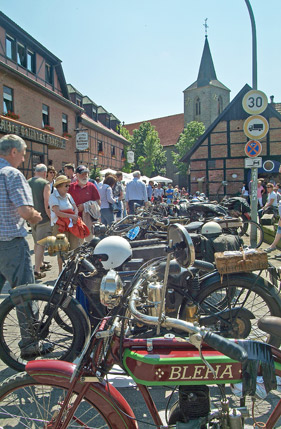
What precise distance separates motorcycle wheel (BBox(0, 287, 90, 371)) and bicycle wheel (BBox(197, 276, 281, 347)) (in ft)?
3.37

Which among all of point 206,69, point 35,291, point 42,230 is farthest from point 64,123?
point 206,69

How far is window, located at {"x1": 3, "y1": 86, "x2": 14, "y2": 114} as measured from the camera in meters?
18.7

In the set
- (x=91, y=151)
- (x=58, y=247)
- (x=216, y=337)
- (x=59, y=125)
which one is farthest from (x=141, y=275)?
(x=91, y=151)

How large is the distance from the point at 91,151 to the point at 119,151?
9419 mm

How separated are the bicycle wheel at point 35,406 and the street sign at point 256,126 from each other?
7.71 metres

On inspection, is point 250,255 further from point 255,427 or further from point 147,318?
point 147,318

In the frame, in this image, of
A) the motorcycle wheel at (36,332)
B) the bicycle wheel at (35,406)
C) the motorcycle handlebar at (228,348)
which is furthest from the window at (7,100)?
the motorcycle handlebar at (228,348)

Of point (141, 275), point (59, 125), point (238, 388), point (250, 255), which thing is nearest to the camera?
point (238, 388)

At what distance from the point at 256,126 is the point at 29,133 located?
14.5 m

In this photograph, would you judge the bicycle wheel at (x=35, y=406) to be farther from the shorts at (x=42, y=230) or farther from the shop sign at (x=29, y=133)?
the shop sign at (x=29, y=133)

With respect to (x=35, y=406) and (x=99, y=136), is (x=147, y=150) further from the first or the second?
(x=35, y=406)

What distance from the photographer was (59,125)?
83.3 feet

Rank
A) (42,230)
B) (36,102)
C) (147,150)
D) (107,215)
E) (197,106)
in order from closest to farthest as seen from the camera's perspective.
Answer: (42,230), (107,215), (36,102), (147,150), (197,106)

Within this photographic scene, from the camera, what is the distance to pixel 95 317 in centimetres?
302
